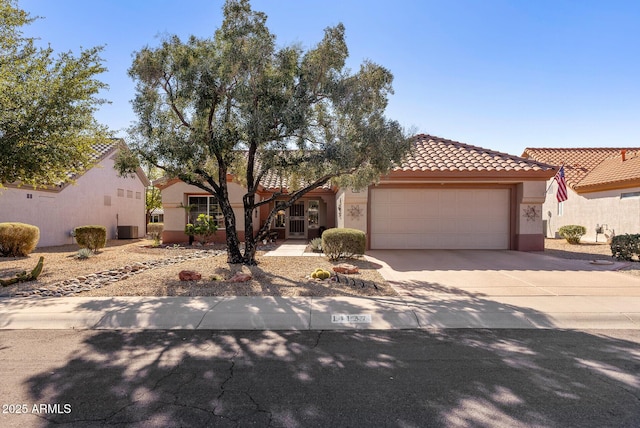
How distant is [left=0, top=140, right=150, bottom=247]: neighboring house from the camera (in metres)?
16.4

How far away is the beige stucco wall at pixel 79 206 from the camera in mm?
16453

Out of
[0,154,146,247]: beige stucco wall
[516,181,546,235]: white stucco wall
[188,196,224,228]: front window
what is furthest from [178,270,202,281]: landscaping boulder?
[516,181,546,235]: white stucco wall

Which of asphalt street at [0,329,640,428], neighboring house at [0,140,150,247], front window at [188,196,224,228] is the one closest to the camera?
asphalt street at [0,329,640,428]

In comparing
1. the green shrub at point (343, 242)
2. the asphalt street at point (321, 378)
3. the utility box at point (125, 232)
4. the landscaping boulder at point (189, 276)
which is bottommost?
the asphalt street at point (321, 378)

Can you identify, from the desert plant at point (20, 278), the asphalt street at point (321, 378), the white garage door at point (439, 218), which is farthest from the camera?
the white garage door at point (439, 218)

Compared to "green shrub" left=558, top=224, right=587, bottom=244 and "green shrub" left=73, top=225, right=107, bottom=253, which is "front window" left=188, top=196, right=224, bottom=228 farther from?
"green shrub" left=558, top=224, right=587, bottom=244

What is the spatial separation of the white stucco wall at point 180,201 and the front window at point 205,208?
1.52ft

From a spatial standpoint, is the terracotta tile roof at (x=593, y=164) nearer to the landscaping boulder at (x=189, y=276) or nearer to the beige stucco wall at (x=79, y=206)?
the landscaping boulder at (x=189, y=276)

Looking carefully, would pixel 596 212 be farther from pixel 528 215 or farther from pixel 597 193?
pixel 528 215

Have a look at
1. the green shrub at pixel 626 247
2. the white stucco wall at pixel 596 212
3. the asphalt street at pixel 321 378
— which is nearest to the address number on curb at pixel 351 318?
the asphalt street at pixel 321 378

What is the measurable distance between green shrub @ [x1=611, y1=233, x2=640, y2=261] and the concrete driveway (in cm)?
117

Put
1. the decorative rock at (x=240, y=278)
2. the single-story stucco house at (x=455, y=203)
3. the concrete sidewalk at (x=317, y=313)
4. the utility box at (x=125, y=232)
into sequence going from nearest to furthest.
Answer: the concrete sidewalk at (x=317, y=313), the decorative rock at (x=240, y=278), the single-story stucco house at (x=455, y=203), the utility box at (x=125, y=232)

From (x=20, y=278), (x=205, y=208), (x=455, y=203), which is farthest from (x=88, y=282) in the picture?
(x=455, y=203)

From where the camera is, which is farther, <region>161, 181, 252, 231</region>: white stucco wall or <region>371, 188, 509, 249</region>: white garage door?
<region>161, 181, 252, 231</region>: white stucco wall
